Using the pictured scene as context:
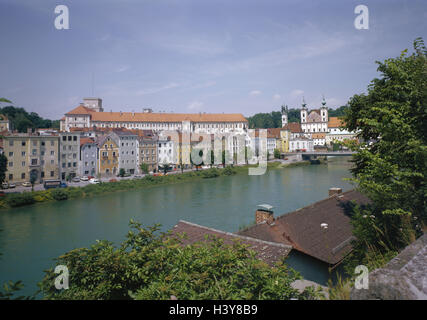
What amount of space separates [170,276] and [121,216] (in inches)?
607

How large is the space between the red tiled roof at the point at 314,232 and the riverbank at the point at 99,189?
13.5 m

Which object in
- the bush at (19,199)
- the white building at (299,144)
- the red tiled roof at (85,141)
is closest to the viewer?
the bush at (19,199)

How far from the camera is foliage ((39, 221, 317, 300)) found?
8.52 feet

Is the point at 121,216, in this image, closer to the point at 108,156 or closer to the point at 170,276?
the point at 170,276

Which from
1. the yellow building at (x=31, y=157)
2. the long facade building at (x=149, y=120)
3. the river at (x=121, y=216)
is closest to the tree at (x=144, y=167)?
the river at (x=121, y=216)

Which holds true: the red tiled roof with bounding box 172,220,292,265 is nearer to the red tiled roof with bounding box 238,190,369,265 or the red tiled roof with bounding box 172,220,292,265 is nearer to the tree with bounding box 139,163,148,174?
the red tiled roof with bounding box 238,190,369,265

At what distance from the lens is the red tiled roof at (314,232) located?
7.15 m

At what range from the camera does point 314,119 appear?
75688mm

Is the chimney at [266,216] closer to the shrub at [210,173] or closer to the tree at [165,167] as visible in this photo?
the shrub at [210,173]

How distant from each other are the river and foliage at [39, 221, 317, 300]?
14.7 ft

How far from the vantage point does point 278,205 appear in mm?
18078

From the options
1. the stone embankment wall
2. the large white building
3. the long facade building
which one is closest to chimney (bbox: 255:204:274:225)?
the stone embankment wall

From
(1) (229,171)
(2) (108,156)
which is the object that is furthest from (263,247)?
Answer: (2) (108,156)

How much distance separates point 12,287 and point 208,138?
4081cm
